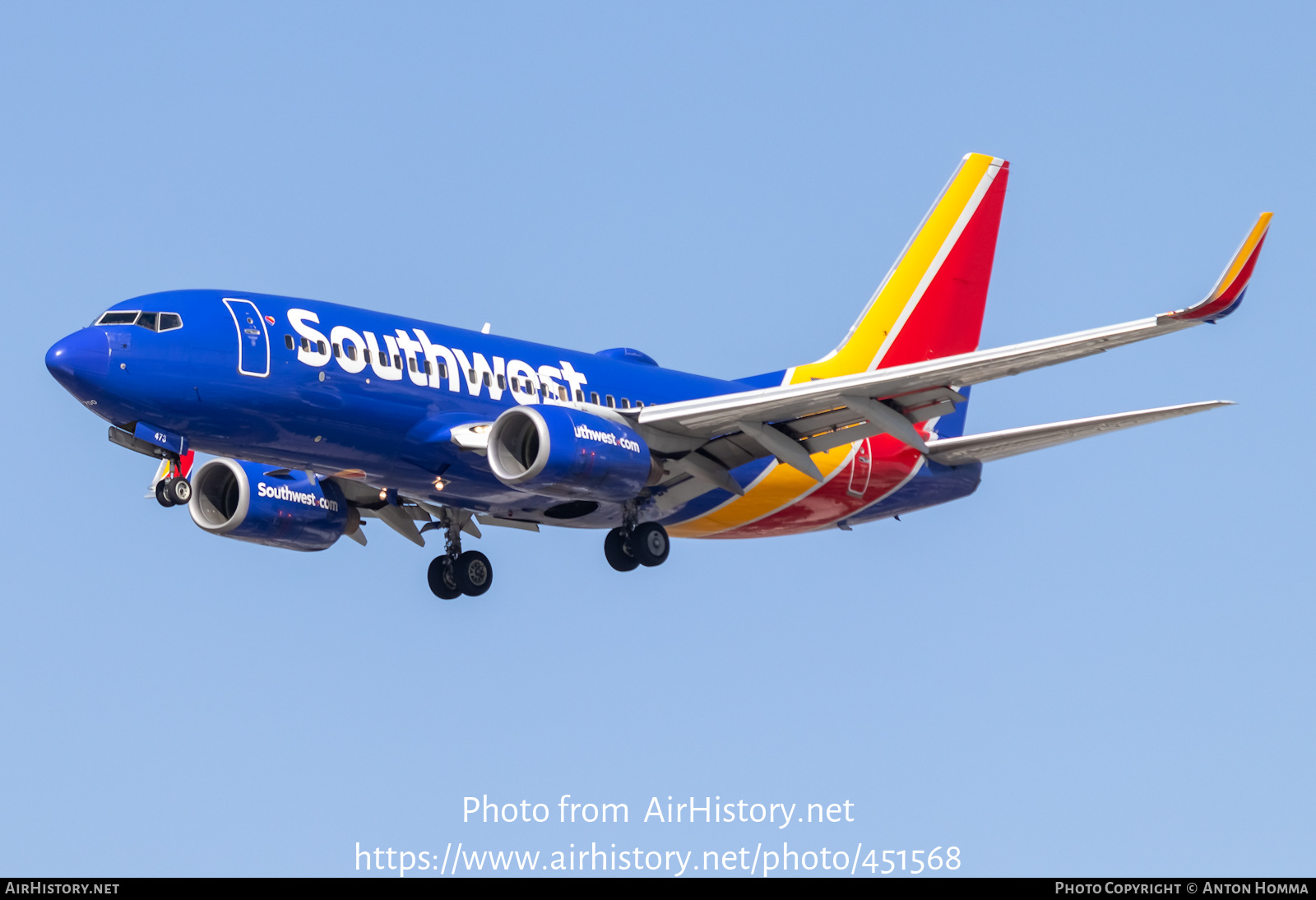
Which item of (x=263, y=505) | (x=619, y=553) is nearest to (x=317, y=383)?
(x=263, y=505)

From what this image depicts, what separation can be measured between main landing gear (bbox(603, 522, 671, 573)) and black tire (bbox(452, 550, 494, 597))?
3.75 meters

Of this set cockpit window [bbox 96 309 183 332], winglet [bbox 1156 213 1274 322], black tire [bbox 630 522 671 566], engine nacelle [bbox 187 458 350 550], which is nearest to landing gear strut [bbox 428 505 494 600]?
engine nacelle [bbox 187 458 350 550]

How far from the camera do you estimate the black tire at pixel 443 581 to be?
40.6 metres

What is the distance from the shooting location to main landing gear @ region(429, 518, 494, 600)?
4044 cm

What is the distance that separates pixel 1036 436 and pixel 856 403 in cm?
541

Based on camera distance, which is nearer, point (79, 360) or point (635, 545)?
point (79, 360)

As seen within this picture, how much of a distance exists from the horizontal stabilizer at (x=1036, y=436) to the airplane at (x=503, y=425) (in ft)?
0.18

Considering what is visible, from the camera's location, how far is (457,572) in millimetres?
40438

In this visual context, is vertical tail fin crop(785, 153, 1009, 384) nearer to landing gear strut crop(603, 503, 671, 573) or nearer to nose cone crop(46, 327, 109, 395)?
landing gear strut crop(603, 503, 671, 573)

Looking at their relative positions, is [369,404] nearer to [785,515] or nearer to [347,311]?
[347,311]

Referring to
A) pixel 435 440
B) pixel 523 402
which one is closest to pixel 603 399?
pixel 523 402

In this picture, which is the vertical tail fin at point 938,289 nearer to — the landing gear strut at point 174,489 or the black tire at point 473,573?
the black tire at point 473,573

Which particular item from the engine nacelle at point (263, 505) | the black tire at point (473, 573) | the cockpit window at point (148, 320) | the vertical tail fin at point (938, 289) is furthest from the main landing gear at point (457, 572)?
the cockpit window at point (148, 320)

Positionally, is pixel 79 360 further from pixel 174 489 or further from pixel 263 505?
pixel 263 505
